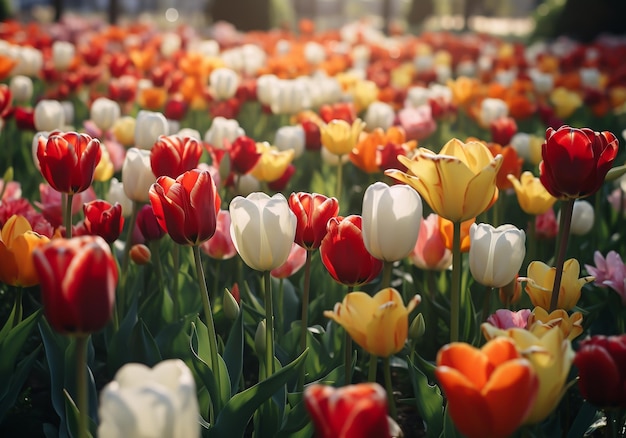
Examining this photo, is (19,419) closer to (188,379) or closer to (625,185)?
(188,379)

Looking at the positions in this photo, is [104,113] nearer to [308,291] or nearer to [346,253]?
[308,291]

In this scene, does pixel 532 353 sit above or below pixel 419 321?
above

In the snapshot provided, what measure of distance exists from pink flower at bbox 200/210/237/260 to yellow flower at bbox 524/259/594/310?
0.92 metres

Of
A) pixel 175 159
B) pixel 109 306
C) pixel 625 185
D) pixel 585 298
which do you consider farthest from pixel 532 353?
pixel 625 185

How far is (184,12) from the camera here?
3650cm

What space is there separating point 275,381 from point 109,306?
1.69 feet

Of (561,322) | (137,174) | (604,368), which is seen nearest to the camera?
(604,368)

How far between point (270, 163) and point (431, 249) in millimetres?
748

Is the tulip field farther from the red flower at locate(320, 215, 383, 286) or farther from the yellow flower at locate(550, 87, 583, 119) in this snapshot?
the yellow flower at locate(550, 87, 583, 119)

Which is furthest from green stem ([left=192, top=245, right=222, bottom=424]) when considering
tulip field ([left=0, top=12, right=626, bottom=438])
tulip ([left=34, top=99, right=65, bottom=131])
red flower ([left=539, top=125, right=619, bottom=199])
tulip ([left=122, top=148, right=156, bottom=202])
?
tulip ([left=34, top=99, right=65, bottom=131])

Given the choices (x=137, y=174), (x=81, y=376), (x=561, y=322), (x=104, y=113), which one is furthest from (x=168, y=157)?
(x=104, y=113)

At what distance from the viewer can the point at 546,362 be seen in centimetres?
124

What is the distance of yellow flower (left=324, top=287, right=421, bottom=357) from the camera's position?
1435 mm

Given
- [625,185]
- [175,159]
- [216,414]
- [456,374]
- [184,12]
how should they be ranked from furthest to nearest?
[184,12], [625,185], [175,159], [216,414], [456,374]
